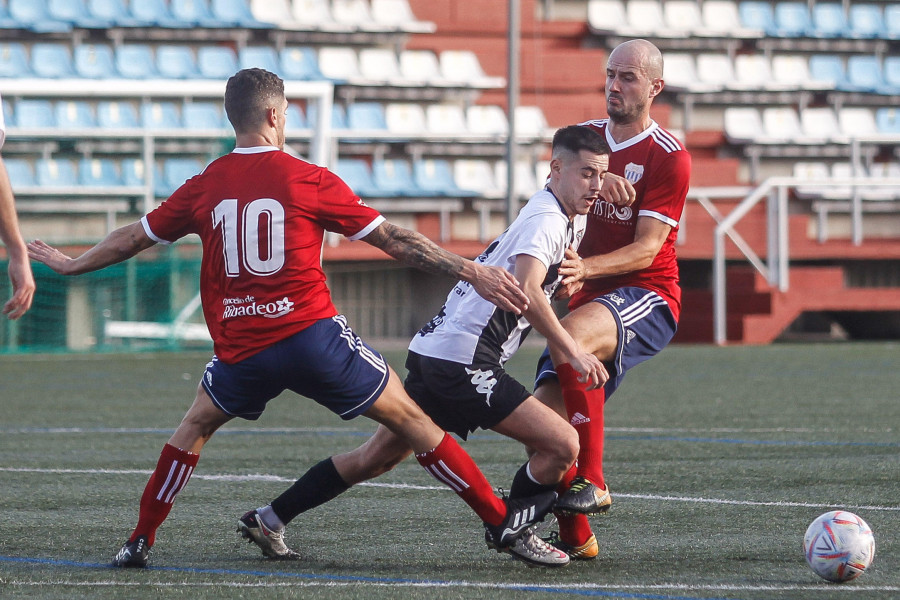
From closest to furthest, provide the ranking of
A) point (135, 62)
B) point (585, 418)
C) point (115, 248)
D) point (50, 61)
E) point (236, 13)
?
point (115, 248)
point (585, 418)
point (50, 61)
point (135, 62)
point (236, 13)

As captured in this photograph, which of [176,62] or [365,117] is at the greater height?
[176,62]

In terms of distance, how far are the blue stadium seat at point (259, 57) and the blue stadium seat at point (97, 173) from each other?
111 inches

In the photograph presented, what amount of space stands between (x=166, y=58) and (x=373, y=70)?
323cm

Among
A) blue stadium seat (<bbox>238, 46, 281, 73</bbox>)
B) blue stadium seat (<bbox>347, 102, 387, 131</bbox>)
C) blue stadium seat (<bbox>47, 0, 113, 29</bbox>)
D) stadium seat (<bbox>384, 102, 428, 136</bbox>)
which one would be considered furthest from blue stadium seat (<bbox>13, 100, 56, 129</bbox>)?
stadium seat (<bbox>384, 102, 428, 136</bbox>)

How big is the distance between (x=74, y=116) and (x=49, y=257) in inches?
625

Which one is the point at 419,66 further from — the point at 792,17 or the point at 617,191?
the point at 617,191

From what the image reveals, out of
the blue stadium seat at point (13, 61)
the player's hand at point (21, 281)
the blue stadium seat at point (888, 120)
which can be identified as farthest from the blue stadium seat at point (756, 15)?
the player's hand at point (21, 281)

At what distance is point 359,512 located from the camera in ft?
18.4

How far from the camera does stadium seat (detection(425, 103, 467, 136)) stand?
71.0 feet

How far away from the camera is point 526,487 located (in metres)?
4.60

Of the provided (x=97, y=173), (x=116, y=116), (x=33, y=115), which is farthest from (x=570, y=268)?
(x=116, y=116)

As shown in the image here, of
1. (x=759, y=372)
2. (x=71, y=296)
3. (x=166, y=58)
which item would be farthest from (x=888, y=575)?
(x=166, y=58)

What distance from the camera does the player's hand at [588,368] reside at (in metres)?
4.46

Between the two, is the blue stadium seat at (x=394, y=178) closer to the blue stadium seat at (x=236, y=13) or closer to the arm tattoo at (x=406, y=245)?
the blue stadium seat at (x=236, y=13)
